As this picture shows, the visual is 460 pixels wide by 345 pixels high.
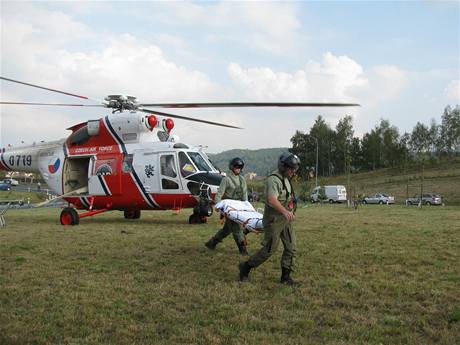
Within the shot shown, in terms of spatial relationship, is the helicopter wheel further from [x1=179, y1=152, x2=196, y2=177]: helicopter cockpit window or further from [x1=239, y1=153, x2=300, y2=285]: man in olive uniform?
[x1=239, y1=153, x2=300, y2=285]: man in olive uniform

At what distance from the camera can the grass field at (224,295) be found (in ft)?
15.6

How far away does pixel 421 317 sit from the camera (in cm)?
515

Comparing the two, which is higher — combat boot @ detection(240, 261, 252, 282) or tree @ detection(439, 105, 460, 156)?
tree @ detection(439, 105, 460, 156)

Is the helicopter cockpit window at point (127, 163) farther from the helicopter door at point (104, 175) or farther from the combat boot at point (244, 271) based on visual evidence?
the combat boot at point (244, 271)

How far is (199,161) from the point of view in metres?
15.2

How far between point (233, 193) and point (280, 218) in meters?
2.77

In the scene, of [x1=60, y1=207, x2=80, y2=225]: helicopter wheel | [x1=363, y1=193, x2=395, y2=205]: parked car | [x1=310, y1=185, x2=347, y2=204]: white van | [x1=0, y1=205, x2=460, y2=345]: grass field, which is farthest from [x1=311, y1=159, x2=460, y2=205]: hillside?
[x1=0, y1=205, x2=460, y2=345]: grass field

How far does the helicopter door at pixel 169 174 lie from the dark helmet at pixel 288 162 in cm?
849

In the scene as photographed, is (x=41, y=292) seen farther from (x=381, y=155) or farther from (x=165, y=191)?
(x=381, y=155)

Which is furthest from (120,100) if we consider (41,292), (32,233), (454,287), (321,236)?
(454,287)

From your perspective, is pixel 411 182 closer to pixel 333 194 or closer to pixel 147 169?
pixel 333 194

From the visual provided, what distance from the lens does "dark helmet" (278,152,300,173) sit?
268 inches

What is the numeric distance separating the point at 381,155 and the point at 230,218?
97801mm

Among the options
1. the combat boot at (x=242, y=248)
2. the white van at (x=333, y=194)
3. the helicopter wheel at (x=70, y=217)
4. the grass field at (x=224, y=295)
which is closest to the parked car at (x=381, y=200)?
the white van at (x=333, y=194)
